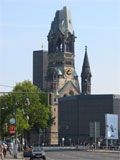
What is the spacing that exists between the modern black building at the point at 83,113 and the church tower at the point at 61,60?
9309 millimetres

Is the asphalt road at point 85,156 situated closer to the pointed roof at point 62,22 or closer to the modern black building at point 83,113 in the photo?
the modern black building at point 83,113

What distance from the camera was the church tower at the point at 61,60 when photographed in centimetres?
17062

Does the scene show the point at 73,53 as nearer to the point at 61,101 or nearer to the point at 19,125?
the point at 61,101

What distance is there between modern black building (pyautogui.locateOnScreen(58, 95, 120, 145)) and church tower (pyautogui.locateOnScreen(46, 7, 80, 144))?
931 cm

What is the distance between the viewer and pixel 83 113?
154 meters

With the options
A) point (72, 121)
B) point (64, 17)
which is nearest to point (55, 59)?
point (64, 17)

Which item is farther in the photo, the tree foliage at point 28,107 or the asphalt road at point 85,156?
the tree foliage at point 28,107

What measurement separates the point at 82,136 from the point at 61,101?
51.6ft

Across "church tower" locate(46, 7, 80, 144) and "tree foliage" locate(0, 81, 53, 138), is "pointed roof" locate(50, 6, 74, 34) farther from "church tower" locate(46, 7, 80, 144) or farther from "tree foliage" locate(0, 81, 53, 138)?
"tree foliage" locate(0, 81, 53, 138)

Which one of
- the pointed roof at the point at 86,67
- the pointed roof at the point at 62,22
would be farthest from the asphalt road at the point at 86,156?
the pointed roof at the point at 62,22

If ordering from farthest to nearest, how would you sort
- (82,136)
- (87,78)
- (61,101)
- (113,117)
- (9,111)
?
(87,78) < (61,101) < (82,136) < (9,111) < (113,117)

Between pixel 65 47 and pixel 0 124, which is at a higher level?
pixel 65 47

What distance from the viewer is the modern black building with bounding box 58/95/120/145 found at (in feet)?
490

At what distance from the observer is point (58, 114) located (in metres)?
166
